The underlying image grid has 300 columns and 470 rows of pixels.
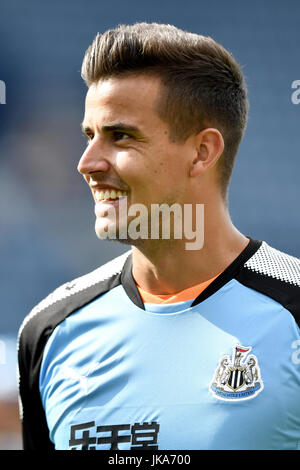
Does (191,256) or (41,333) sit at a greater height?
(191,256)

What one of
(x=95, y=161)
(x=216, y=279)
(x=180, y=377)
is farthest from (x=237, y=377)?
(x=95, y=161)

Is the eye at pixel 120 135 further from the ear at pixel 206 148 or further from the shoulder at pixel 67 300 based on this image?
the shoulder at pixel 67 300

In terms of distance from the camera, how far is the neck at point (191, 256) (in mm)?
1878

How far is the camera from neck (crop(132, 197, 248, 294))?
1878 mm

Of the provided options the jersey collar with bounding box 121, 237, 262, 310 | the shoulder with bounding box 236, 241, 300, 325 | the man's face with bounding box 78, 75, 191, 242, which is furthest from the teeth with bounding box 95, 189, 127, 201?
the shoulder with bounding box 236, 241, 300, 325

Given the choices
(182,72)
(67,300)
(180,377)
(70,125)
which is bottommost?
(180,377)

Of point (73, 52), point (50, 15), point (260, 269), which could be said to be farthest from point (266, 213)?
point (260, 269)

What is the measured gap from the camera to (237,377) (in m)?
1.72

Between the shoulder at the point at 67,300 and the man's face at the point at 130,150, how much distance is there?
0.34m

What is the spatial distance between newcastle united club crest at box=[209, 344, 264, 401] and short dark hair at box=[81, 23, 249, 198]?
0.55m

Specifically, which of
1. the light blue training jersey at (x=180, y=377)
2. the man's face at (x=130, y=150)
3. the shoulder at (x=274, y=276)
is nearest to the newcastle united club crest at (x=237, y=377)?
the light blue training jersey at (x=180, y=377)

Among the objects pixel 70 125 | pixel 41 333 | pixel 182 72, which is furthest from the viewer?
pixel 70 125

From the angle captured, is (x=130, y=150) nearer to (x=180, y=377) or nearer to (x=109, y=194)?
(x=109, y=194)

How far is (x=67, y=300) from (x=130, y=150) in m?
0.65
